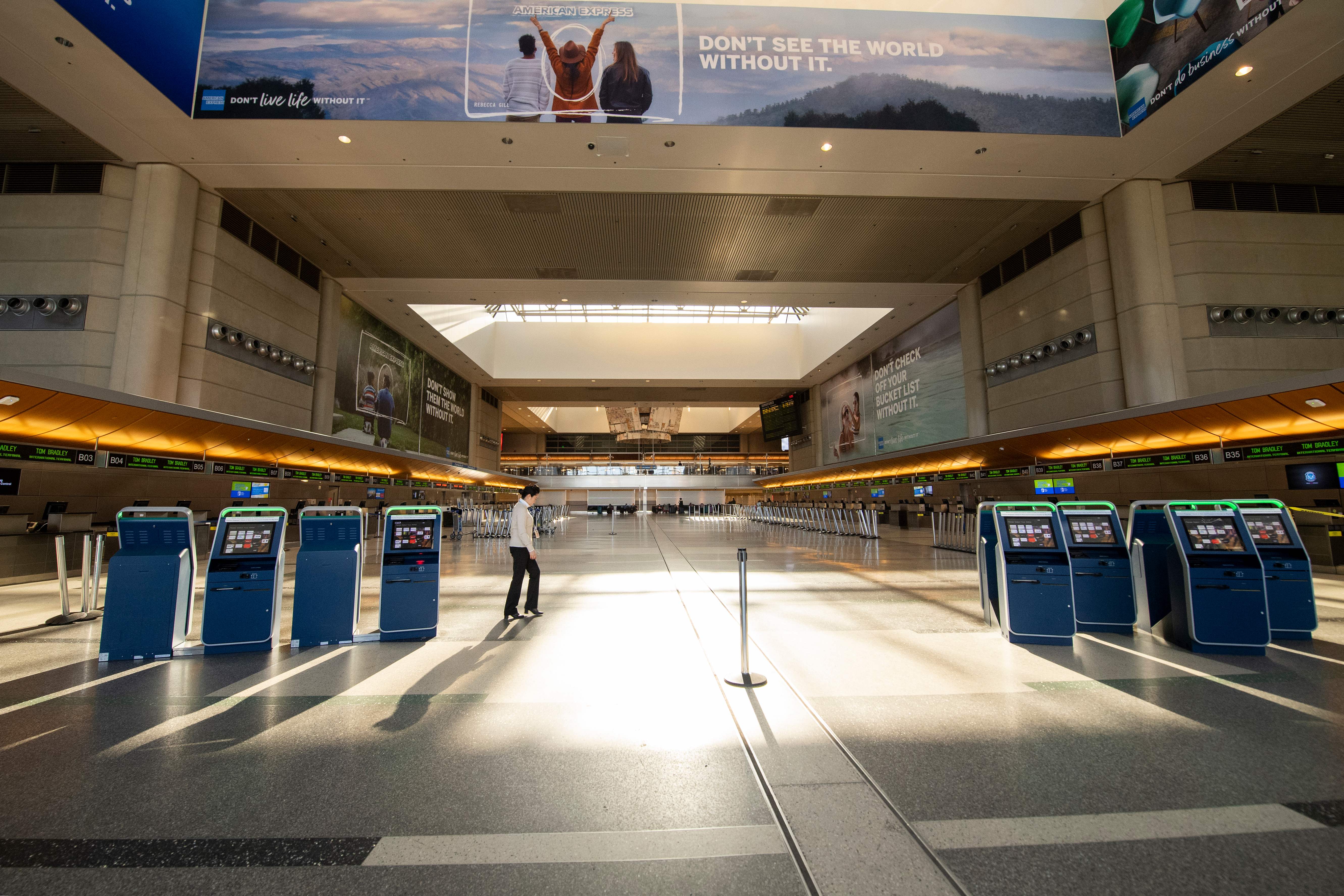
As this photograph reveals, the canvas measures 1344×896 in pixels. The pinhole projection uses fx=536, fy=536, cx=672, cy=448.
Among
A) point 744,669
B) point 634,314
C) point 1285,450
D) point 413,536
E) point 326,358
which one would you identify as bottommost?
point 744,669

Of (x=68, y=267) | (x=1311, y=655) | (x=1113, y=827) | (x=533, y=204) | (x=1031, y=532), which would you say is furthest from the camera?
(x=533, y=204)

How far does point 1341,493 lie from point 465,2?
1721cm

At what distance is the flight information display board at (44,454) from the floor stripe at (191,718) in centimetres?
889

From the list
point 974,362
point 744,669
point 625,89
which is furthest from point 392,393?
point 974,362

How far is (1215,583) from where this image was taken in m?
4.43

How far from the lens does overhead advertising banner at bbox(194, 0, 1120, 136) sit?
374 inches

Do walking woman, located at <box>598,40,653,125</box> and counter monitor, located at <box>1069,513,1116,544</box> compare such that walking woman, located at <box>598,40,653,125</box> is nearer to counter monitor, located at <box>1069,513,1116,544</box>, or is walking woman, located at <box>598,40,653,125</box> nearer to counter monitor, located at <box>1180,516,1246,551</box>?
counter monitor, located at <box>1069,513,1116,544</box>

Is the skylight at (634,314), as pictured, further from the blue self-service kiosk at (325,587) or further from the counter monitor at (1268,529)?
the counter monitor at (1268,529)

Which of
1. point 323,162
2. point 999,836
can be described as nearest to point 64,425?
point 323,162

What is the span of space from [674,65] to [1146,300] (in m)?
10.9

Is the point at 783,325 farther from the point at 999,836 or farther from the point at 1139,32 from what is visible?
the point at 999,836

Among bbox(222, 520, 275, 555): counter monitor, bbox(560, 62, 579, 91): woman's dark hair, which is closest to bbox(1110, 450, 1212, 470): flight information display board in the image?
bbox(560, 62, 579, 91): woman's dark hair

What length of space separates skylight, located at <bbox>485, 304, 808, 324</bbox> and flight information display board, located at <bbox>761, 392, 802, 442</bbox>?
483 centimetres

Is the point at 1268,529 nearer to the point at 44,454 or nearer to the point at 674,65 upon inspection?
the point at 674,65
